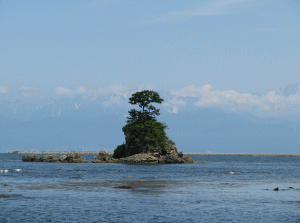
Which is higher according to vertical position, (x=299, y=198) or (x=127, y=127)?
(x=127, y=127)

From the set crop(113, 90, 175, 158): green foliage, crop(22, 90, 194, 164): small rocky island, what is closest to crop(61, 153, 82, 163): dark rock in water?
crop(22, 90, 194, 164): small rocky island

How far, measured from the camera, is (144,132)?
135000 mm

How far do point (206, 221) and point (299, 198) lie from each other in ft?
54.8

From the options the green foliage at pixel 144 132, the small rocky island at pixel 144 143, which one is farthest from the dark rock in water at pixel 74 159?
the green foliage at pixel 144 132

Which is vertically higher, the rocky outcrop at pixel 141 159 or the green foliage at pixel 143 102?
the green foliage at pixel 143 102

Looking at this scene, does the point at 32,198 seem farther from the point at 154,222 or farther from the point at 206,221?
the point at 206,221

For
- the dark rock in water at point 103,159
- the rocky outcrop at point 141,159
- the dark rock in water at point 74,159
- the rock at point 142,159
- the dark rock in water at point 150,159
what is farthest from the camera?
the dark rock in water at point 74,159

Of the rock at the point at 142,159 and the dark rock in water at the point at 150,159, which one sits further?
the dark rock in water at the point at 150,159

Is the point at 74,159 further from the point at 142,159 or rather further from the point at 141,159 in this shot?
the point at 142,159

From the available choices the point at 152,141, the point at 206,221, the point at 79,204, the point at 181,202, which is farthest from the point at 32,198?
the point at 152,141

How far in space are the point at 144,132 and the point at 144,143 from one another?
12.8ft

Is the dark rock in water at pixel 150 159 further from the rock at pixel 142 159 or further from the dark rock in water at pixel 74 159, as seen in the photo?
A: the dark rock in water at pixel 74 159

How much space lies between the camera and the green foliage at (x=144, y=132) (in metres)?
135

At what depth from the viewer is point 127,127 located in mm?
140250
